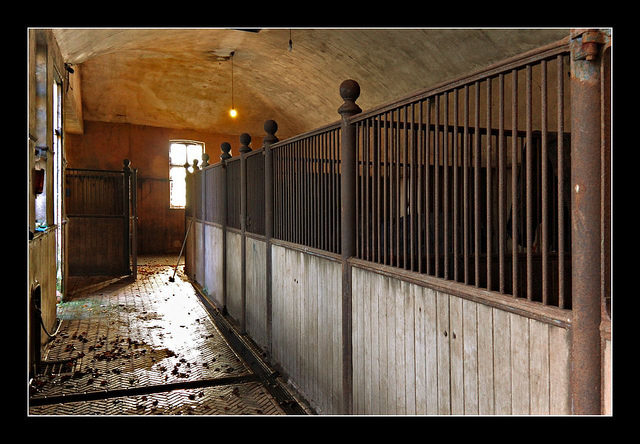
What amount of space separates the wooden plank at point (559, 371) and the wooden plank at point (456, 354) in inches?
16.5

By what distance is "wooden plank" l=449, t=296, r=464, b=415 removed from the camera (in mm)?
1745

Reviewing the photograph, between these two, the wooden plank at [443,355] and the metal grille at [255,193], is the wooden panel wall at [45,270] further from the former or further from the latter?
the wooden plank at [443,355]

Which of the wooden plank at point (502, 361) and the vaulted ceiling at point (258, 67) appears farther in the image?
the vaulted ceiling at point (258, 67)

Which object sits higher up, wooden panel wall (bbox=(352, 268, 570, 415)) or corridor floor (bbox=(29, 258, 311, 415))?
wooden panel wall (bbox=(352, 268, 570, 415))

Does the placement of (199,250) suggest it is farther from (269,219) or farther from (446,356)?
(446,356)

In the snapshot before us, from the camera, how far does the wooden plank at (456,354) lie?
175 cm

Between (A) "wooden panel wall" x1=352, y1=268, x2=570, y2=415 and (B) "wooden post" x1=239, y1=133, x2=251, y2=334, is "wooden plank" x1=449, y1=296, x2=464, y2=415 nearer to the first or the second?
(A) "wooden panel wall" x1=352, y1=268, x2=570, y2=415

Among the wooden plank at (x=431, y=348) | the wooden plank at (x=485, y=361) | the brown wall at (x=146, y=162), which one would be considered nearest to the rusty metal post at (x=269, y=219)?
the wooden plank at (x=431, y=348)

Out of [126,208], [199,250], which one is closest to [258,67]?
[126,208]

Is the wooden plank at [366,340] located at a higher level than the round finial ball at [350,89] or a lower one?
lower

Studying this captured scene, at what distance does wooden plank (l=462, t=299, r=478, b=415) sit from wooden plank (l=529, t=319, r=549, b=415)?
262 mm

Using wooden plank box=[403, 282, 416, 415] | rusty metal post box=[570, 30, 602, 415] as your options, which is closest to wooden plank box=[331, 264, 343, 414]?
wooden plank box=[403, 282, 416, 415]

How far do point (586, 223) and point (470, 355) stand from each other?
70cm

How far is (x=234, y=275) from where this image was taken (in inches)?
210
